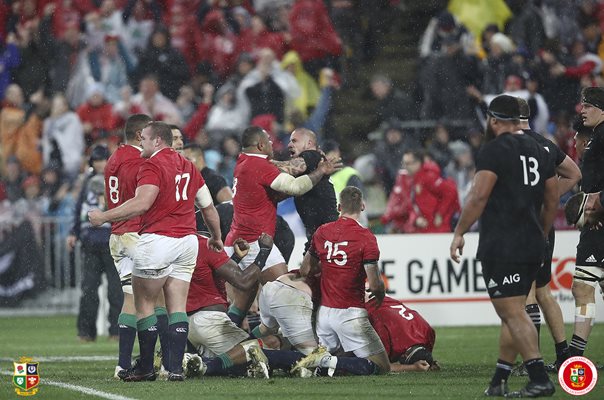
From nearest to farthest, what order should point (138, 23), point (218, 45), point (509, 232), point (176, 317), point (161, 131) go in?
point (509, 232) < point (176, 317) < point (161, 131) < point (218, 45) < point (138, 23)

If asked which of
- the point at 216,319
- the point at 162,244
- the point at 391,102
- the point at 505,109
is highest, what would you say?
the point at 391,102

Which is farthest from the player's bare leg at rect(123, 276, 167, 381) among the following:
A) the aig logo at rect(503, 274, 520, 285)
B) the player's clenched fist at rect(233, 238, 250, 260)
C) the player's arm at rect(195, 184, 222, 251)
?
the aig logo at rect(503, 274, 520, 285)

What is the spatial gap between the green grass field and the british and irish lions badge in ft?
0.44

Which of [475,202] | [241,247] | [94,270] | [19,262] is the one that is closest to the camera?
[475,202]

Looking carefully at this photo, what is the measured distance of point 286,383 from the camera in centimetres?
1133

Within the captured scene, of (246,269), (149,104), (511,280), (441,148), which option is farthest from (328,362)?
(149,104)

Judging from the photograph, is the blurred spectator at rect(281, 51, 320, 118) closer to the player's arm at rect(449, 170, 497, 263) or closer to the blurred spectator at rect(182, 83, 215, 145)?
the blurred spectator at rect(182, 83, 215, 145)

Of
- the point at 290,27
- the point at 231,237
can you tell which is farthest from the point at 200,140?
the point at 231,237

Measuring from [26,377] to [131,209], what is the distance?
5.45ft

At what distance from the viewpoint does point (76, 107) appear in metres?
25.1

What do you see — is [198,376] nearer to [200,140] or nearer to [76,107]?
[200,140]

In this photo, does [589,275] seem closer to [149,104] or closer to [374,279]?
[374,279]

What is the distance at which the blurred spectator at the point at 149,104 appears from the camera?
24.0 m

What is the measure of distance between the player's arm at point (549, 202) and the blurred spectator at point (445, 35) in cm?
1228
